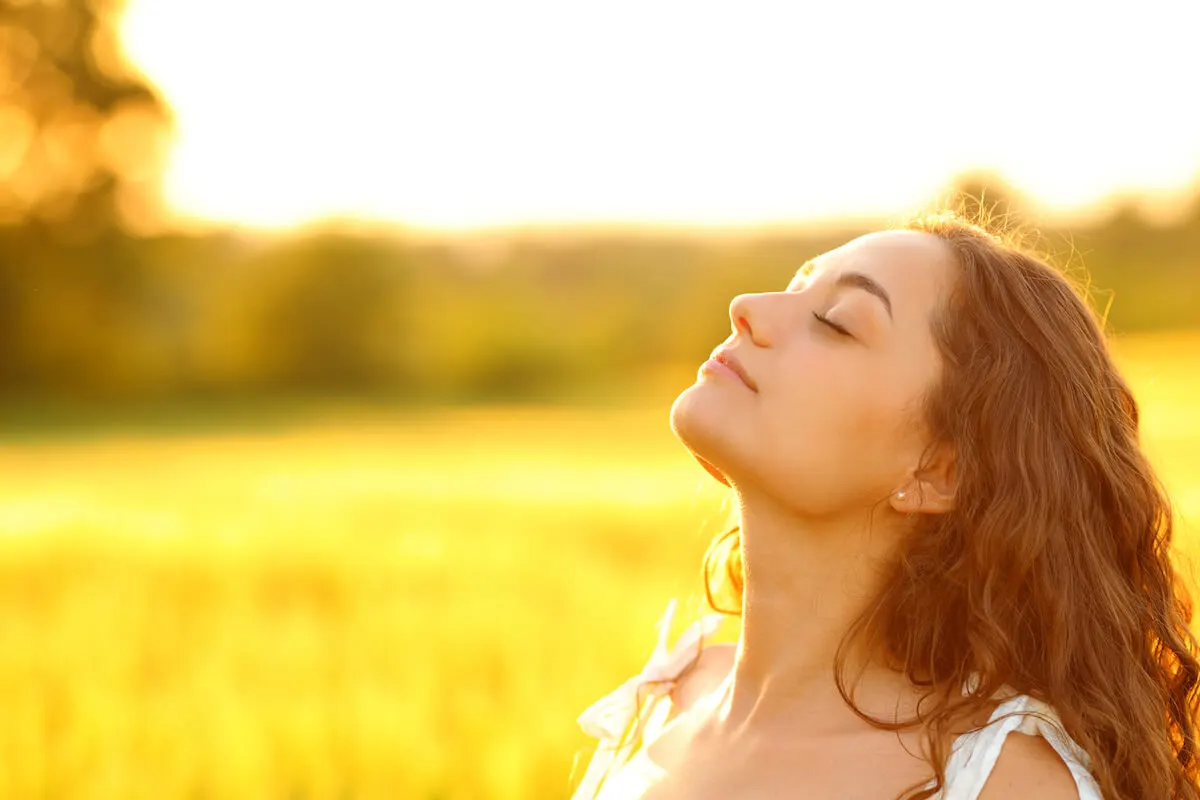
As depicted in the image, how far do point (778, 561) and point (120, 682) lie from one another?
2.27m

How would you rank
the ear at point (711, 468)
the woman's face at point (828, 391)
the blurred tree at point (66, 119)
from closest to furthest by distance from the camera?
the woman's face at point (828, 391), the ear at point (711, 468), the blurred tree at point (66, 119)

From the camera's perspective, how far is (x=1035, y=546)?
176 cm

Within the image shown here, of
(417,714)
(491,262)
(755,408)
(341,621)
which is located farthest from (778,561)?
(491,262)

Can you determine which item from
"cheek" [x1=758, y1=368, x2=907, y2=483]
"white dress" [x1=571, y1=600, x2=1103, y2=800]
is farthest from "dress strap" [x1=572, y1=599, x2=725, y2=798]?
"cheek" [x1=758, y1=368, x2=907, y2=483]

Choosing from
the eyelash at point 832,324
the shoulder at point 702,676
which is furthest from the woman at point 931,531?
the shoulder at point 702,676

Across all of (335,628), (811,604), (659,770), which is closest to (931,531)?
(811,604)

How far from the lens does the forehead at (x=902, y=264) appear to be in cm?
182

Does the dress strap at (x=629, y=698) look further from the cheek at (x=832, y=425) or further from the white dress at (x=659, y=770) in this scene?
the cheek at (x=832, y=425)

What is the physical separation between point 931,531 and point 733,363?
0.39 metres

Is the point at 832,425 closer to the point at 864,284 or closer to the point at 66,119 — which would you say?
the point at 864,284

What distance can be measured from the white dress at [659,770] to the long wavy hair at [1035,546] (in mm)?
42

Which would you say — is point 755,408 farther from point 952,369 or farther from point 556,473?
point 556,473

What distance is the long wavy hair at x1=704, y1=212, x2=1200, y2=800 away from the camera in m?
1.76

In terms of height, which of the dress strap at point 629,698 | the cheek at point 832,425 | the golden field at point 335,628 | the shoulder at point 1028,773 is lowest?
the golden field at point 335,628
